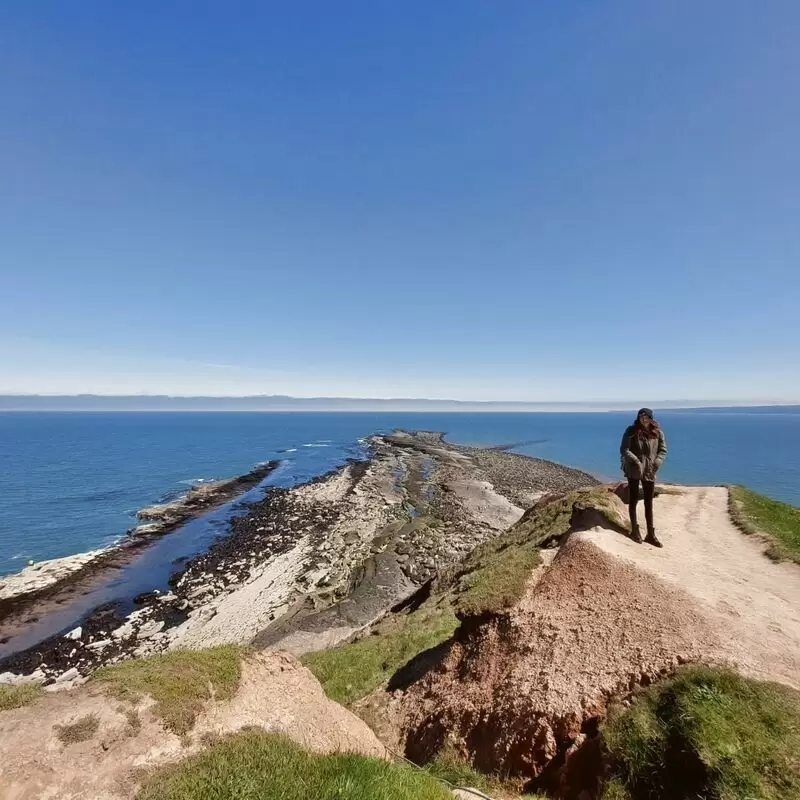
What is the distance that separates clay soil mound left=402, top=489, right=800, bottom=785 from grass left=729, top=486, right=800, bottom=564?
1391mm

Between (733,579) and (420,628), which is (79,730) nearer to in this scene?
(420,628)

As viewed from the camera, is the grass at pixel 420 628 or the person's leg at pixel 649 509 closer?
the grass at pixel 420 628

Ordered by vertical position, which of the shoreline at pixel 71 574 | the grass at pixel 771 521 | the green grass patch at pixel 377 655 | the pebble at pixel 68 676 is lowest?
the pebble at pixel 68 676

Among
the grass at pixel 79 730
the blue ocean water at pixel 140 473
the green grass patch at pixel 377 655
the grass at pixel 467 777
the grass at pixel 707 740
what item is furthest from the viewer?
the blue ocean water at pixel 140 473

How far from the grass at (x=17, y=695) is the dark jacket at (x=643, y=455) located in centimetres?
1756

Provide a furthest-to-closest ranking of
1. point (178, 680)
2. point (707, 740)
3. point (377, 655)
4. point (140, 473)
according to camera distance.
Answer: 1. point (140, 473)
2. point (377, 655)
3. point (178, 680)
4. point (707, 740)

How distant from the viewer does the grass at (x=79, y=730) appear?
692cm

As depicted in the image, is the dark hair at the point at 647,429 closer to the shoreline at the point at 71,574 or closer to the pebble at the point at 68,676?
the pebble at the point at 68,676

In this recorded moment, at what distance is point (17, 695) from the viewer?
801 cm

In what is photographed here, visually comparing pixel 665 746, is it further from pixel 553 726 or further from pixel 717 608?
pixel 717 608

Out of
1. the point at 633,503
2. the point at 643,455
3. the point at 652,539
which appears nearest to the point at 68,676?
the point at 633,503

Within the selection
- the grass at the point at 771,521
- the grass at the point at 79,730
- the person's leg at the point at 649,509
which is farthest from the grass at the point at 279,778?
the grass at the point at 771,521

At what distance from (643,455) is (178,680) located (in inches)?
629

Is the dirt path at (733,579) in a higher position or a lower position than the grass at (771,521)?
lower
